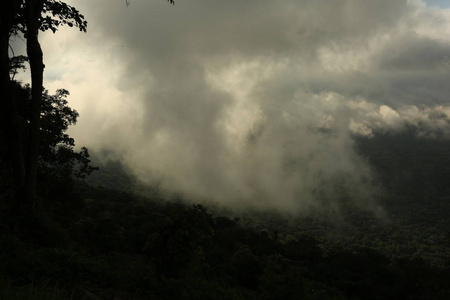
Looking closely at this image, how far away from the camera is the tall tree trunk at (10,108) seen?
29.9 ft

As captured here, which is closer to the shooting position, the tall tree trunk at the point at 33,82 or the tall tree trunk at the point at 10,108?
the tall tree trunk at the point at 33,82

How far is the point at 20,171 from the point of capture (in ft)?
31.1

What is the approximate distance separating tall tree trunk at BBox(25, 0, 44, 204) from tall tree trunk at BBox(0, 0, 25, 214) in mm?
342

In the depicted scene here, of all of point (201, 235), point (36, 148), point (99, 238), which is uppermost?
point (36, 148)

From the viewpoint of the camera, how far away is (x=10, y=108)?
30.5 feet

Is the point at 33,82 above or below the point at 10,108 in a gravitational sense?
above

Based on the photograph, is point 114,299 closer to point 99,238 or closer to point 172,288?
point 172,288

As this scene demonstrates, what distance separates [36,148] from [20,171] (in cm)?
99

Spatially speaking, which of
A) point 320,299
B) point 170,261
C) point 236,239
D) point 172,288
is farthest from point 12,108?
point 236,239

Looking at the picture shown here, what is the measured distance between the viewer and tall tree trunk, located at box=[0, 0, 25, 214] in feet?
29.9

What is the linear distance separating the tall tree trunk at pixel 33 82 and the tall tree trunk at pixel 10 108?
0.34 metres

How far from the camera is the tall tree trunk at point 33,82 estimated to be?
880 centimetres

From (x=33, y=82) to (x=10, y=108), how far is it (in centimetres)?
119

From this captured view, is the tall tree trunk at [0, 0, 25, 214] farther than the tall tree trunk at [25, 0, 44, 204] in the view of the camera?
Yes
